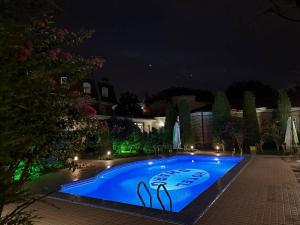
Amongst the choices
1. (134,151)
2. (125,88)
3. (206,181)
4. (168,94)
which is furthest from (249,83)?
(206,181)

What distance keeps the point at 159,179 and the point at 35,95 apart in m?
11.5

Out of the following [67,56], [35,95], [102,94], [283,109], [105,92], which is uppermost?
[105,92]

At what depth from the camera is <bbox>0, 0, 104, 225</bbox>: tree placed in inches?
101

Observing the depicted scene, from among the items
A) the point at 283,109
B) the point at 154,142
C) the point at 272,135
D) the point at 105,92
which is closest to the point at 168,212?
the point at 154,142

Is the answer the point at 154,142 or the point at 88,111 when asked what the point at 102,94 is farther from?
the point at 88,111

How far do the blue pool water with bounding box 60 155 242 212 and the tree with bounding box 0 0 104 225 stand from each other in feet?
21.4

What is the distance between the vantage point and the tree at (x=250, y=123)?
22.5 m

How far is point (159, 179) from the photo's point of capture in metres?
13.8

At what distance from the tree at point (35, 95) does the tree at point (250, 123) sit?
67.7 feet

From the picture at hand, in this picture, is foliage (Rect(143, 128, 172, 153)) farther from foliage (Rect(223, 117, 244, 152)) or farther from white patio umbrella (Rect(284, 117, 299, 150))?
white patio umbrella (Rect(284, 117, 299, 150))

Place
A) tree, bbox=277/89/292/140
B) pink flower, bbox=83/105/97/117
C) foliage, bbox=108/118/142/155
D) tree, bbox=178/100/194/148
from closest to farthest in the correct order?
pink flower, bbox=83/105/97/117 → foliage, bbox=108/118/142/155 → tree, bbox=277/89/292/140 → tree, bbox=178/100/194/148

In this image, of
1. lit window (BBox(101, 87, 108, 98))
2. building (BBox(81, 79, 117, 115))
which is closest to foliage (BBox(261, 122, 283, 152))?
building (BBox(81, 79, 117, 115))

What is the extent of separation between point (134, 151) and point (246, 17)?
59.8 feet

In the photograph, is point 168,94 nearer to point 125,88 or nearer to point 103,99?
point 125,88
